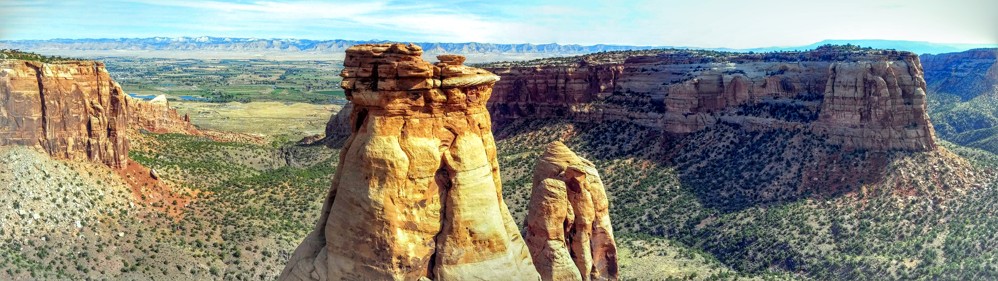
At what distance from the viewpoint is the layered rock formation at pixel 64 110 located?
44562 mm

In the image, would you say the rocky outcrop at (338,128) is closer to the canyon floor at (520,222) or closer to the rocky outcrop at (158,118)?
the rocky outcrop at (158,118)

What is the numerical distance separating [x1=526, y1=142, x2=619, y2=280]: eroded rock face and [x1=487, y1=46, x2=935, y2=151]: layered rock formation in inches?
1420

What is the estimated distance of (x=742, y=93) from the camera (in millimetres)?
72375

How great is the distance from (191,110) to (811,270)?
6335 inches

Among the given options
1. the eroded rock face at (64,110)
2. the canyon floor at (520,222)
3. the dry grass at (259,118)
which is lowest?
the dry grass at (259,118)

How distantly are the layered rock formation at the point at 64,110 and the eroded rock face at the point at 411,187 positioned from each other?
32.6 metres

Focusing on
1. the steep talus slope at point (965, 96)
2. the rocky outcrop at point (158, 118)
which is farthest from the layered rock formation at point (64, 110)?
the steep talus slope at point (965, 96)

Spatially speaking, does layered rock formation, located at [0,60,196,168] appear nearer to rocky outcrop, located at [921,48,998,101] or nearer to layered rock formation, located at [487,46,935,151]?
layered rock formation, located at [487,46,935,151]

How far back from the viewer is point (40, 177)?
44.2 m

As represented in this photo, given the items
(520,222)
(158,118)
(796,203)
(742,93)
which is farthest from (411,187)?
(158,118)

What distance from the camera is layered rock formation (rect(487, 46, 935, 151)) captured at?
59000mm

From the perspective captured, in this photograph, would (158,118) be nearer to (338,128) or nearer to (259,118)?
(338,128)

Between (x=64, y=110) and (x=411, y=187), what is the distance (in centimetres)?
3697

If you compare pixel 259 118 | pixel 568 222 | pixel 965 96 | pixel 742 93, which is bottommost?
pixel 259 118
